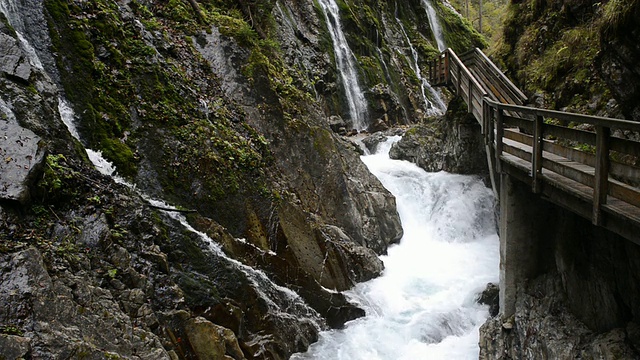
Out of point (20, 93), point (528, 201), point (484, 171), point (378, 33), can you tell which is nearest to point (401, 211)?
point (484, 171)

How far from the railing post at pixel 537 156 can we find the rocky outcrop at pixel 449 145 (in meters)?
8.97

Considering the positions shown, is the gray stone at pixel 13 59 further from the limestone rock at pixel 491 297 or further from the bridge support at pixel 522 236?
the limestone rock at pixel 491 297

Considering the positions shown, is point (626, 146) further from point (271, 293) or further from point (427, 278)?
point (427, 278)

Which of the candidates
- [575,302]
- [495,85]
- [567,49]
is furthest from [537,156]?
[495,85]

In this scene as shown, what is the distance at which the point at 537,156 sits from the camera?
597 centimetres

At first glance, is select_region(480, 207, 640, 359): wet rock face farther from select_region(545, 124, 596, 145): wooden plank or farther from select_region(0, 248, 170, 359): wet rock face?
select_region(0, 248, 170, 359): wet rock face

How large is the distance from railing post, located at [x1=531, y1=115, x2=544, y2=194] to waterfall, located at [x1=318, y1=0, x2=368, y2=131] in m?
15.8

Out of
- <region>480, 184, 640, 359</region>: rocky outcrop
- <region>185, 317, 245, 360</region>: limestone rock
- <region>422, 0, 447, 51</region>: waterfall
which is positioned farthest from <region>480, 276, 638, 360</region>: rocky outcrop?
<region>422, 0, 447, 51</region>: waterfall

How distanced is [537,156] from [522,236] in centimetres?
224

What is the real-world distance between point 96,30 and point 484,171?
12740 mm

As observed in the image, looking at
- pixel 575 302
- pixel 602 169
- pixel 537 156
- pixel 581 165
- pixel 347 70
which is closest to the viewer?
pixel 602 169

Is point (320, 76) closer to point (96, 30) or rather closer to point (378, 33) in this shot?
point (378, 33)

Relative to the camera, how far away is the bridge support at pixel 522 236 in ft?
24.8

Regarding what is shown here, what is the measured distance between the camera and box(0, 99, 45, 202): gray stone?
5316mm
